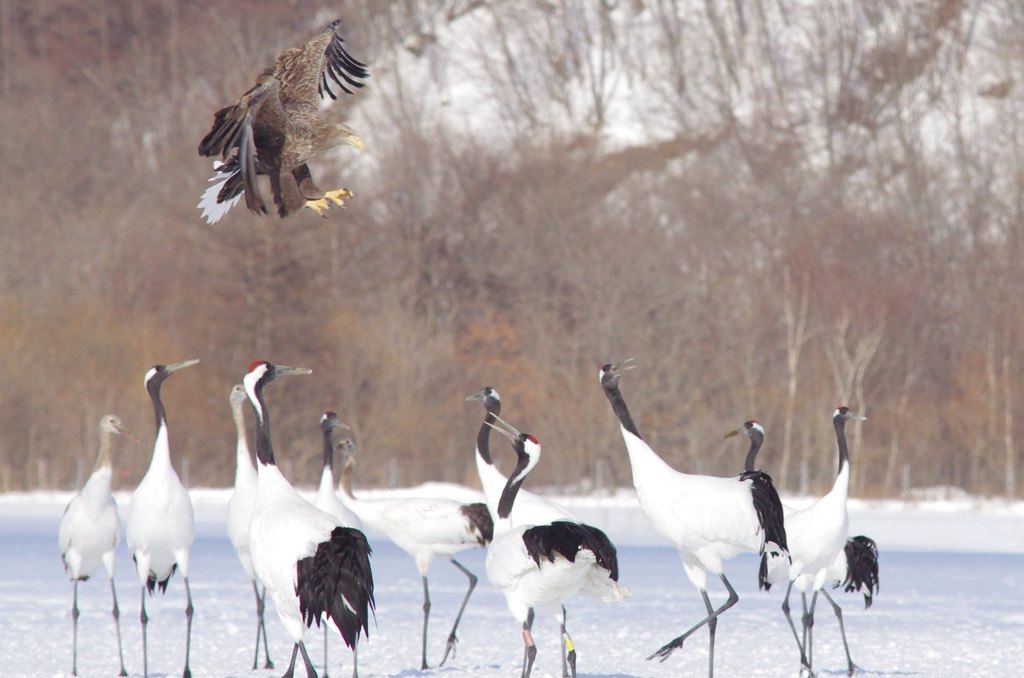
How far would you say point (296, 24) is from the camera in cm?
6000

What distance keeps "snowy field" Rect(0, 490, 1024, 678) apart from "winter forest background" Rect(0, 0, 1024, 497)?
16.7 m

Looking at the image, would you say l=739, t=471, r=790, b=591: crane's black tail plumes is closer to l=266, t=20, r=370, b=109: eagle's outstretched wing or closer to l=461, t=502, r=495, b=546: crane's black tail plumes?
l=461, t=502, r=495, b=546: crane's black tail plumes

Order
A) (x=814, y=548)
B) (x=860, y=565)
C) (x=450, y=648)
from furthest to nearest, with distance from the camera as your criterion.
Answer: (x=860, y=565)
(x=450, y=648)
(x=814, y=548)

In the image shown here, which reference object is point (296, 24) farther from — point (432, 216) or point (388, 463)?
point (388, 463)

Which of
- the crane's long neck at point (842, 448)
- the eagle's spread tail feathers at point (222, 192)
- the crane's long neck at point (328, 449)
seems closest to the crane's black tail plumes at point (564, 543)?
the eagle's spread tail feathers at point (222, 192)

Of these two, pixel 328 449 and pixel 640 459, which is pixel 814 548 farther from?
pixel 328 449

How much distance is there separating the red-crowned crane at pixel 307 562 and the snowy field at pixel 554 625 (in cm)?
193

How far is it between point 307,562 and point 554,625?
534 centimetres

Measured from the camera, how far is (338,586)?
8375 millimetres

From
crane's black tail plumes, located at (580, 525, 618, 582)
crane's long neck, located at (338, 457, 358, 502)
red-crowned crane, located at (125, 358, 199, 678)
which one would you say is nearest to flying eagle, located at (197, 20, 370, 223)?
crane's black tail plumes, located at (580, 525, 618, 582)

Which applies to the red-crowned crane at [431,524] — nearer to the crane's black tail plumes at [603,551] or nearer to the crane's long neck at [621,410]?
the crane's long neck at [621,410]

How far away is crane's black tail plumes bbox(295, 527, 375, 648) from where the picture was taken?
8375 mm

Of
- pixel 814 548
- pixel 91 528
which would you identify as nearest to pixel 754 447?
pixel 814 548

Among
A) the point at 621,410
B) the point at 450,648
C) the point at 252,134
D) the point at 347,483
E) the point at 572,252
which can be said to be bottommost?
the point at 450,648
